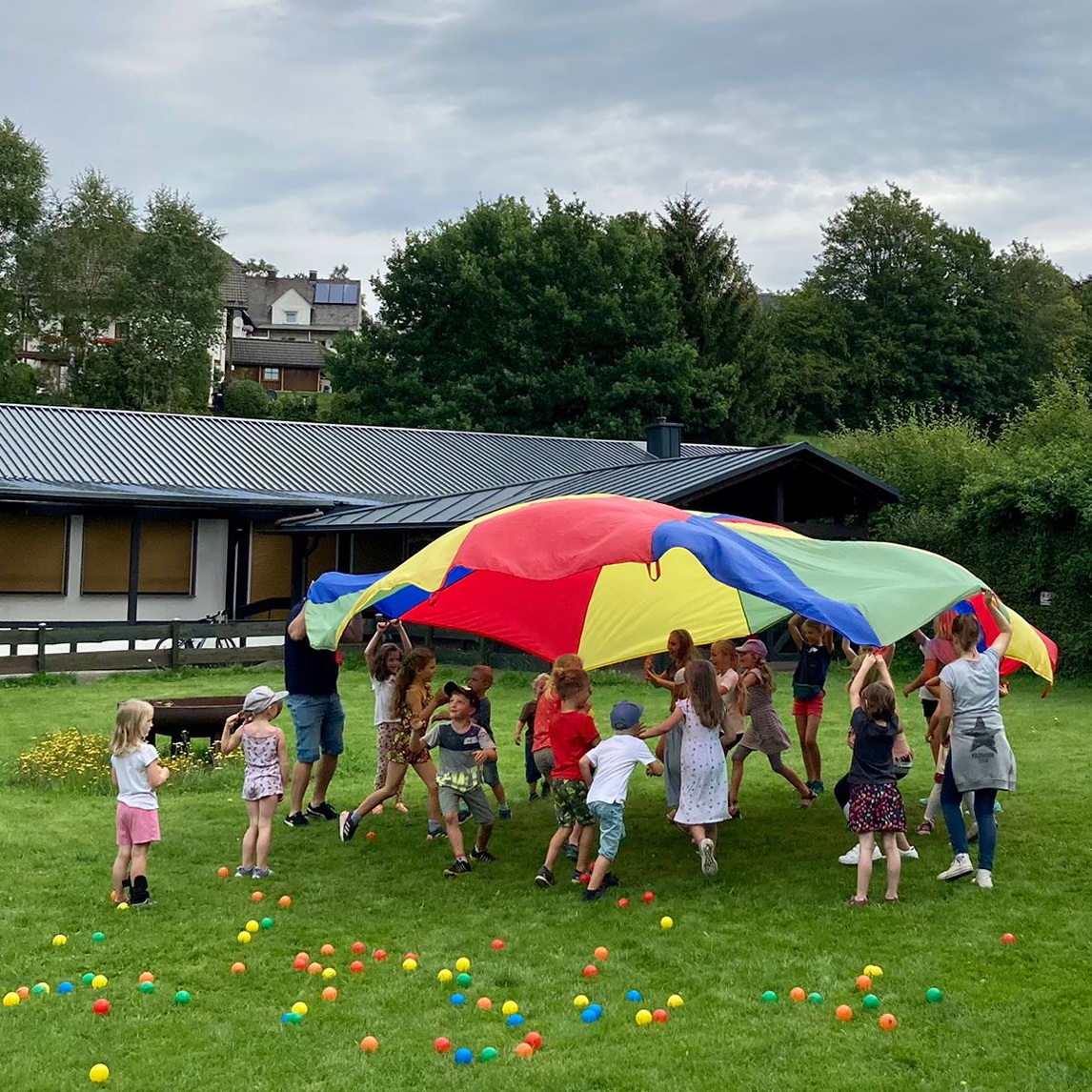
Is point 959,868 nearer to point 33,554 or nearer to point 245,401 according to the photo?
point 33,554

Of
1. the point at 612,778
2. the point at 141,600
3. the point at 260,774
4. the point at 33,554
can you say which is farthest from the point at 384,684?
the point at 141,600

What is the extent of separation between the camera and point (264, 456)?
91.0 ft

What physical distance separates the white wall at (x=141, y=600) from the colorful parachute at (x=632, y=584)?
14.3m

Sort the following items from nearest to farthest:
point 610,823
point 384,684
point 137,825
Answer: point 137,825 < point 610,823 < point 384,684

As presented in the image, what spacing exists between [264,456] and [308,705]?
62.8 feet

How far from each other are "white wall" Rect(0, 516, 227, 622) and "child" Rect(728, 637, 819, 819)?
1661 centimetres

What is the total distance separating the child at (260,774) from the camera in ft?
26.4

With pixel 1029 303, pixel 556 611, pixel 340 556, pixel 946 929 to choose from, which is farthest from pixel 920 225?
pixel 946 929

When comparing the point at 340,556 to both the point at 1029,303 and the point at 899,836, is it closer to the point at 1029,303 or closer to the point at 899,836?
the point at 899,836

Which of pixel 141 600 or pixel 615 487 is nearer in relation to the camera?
pixel 615 487

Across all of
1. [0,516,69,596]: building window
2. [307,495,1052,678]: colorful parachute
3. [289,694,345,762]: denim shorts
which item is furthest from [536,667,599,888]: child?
[0,516,69,596]: building window

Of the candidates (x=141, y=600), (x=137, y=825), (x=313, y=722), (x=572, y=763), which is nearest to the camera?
(x=137, y=825)

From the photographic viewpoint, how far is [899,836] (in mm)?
8555

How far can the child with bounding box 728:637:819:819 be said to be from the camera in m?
9.90
